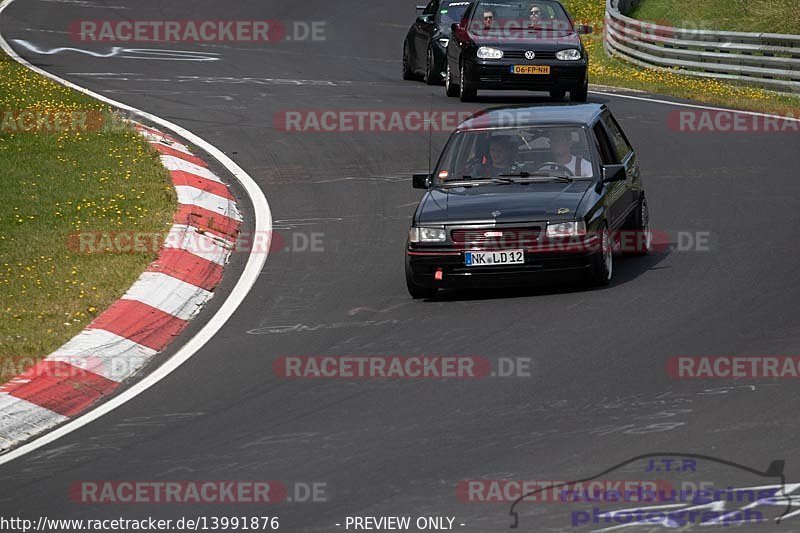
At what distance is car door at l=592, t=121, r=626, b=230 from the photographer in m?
12.6

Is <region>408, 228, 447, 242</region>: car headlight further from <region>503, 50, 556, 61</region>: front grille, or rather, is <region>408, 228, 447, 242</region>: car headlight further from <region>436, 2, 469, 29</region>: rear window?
<region>436, 2, 469, 29</region>: rear window

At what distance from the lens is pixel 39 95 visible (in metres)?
22.0

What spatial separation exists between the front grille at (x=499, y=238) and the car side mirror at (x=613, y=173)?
105cm

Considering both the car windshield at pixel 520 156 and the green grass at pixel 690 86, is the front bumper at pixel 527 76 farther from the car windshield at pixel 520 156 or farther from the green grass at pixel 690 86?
the car windshield at pixel 520 156

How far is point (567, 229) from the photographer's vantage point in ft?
38.8

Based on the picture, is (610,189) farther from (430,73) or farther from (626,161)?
(430,73)

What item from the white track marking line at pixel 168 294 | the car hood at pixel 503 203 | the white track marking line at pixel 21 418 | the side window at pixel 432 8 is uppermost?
the side window at pixel 432 8

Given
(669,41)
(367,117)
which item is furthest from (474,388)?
(669,41)

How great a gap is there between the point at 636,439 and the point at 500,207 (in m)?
4.38

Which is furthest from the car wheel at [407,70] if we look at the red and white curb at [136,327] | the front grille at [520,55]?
the red and white curb at [136,327]

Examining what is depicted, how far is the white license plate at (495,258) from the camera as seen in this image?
11.8m

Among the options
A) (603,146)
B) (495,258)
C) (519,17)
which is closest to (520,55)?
(519,17)

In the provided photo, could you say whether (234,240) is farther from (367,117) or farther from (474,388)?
(367,117)

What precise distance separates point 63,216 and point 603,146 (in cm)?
521
